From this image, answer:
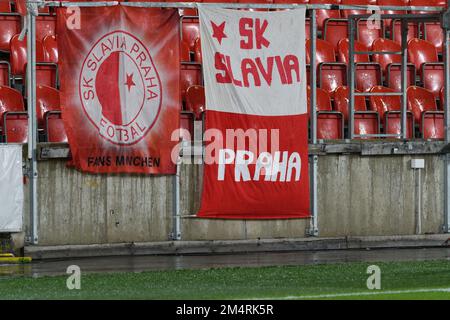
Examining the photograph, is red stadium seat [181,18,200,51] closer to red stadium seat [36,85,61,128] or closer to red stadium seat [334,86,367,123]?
red stadium seat [334,86,367,123]

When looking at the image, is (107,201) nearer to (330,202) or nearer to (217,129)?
(217,129)

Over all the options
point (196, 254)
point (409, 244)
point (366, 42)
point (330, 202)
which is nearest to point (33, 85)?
point (196, 254)

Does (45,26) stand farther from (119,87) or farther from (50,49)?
(119,87)

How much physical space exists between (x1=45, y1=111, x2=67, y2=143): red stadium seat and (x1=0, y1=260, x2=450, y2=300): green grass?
428 cm

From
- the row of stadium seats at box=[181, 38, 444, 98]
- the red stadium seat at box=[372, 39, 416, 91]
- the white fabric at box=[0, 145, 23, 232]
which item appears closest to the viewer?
the white fabric at box=[0, 145, 23, 232]

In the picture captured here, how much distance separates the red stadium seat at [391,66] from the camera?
25375mm

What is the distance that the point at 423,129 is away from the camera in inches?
950

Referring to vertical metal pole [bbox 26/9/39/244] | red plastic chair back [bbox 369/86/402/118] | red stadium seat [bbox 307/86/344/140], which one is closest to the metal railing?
vertical metal pole [bbox 26/9/39/244]

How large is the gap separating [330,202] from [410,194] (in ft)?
4.62

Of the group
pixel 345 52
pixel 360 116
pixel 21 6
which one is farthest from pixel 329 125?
pixel 21 6

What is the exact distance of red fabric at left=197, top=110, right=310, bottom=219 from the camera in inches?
845

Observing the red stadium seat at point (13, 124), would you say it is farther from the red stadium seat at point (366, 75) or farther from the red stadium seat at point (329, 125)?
the red stadium seat at point (366, 75)
